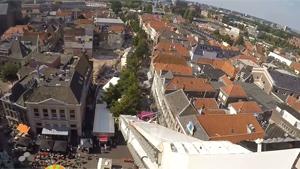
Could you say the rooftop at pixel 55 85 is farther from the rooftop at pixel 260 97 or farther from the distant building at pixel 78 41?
the rooftop at pixel 260 97

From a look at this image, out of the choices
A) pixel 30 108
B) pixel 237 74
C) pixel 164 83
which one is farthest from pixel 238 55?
pixel 30 108

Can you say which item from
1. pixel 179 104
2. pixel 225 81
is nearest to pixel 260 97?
pixel 225 81

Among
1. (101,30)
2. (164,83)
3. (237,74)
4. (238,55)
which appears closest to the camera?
(164,83)

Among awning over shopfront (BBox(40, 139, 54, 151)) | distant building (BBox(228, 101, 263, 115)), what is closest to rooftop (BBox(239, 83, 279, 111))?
distant building (BBox(228, 101, 263, 115))

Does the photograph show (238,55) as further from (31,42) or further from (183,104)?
(31,42)

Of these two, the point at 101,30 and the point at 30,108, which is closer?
the point at 30,108

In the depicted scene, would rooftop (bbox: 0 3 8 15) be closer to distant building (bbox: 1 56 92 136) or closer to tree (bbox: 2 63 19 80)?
tree (bbox: 2 63 19 80)
